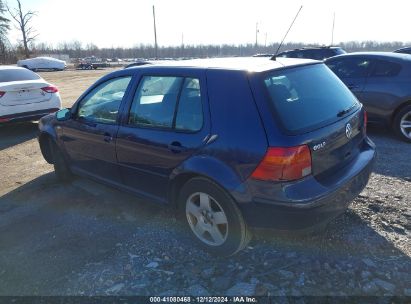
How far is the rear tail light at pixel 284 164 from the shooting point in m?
2.56

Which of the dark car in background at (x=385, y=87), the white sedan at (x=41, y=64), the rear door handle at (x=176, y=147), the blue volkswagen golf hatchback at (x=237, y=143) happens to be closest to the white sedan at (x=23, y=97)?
the blue volkswagen golf hatchback at (x=237, y=143)

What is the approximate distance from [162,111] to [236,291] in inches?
66.3

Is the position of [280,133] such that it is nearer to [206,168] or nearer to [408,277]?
[206,168]

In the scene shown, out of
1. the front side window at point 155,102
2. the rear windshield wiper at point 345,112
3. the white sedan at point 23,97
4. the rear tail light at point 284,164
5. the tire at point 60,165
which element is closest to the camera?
the rear tail light at point 284,164

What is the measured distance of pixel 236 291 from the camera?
9.05 ft

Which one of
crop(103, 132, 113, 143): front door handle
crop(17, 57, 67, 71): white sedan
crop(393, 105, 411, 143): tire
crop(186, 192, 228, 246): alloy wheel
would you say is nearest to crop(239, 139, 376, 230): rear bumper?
crop(186, 192, 228, 246): alloy wheel

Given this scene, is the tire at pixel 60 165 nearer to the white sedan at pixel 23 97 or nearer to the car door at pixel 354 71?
the white sedan at pixel 23 97

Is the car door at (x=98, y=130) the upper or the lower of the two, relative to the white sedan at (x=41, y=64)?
upper

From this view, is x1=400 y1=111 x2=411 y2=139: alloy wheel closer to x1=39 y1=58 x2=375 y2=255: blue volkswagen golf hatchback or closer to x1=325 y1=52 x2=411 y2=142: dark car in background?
x1=325 y1=52 x2=411 y2=142: dark car in background

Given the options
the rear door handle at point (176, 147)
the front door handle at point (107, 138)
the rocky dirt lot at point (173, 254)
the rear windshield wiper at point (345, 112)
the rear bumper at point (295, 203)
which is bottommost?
the rocky dirt lot at point (173, 254)

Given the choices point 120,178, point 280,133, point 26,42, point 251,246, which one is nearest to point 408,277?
point 251,246

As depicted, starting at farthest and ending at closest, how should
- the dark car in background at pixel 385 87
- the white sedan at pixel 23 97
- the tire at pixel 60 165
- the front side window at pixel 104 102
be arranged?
1. the white sedan at pixel 23 97
2. the dark car in background at pixel 385 87
3. the tire at pixel 60 165
4. the front side window at pixel 104 102

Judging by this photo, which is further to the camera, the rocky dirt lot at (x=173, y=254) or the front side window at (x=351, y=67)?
the front side window at (x=351, y=67)

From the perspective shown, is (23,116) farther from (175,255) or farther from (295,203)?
(295,203)
